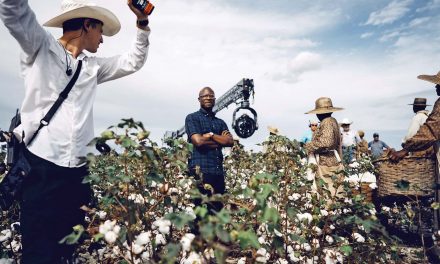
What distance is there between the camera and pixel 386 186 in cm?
393

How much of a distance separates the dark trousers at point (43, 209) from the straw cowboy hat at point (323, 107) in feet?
12.2

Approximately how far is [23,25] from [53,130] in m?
0.57

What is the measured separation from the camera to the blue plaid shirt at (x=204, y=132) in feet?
12.5

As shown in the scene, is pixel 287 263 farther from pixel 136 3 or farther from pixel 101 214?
pixel 136 3

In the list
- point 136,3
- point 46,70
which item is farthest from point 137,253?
point 136,3

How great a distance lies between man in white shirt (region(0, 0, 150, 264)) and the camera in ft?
6.01

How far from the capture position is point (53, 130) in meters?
1.86

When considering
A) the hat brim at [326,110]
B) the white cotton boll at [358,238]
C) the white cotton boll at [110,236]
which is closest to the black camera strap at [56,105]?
the white cotton boll at [110,236]

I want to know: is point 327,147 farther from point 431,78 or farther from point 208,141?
point 208,141

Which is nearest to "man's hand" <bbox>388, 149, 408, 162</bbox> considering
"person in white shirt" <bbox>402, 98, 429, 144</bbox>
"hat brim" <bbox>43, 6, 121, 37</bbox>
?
"person in white shirt" <bbox>402, 98, 429, 144</bbox>

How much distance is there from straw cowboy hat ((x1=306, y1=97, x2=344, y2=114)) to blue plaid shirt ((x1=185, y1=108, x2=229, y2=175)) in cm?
152

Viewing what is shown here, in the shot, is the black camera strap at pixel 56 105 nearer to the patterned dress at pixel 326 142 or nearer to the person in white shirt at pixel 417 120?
the patterned dress at pixel 326 142

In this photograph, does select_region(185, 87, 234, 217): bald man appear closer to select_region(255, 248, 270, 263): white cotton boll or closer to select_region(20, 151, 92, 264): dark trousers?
select_region(255, 248, 270, 263): white cotton boll

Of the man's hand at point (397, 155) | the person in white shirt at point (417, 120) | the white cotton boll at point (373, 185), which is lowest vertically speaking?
the white cotton boll at point (373, 185)
